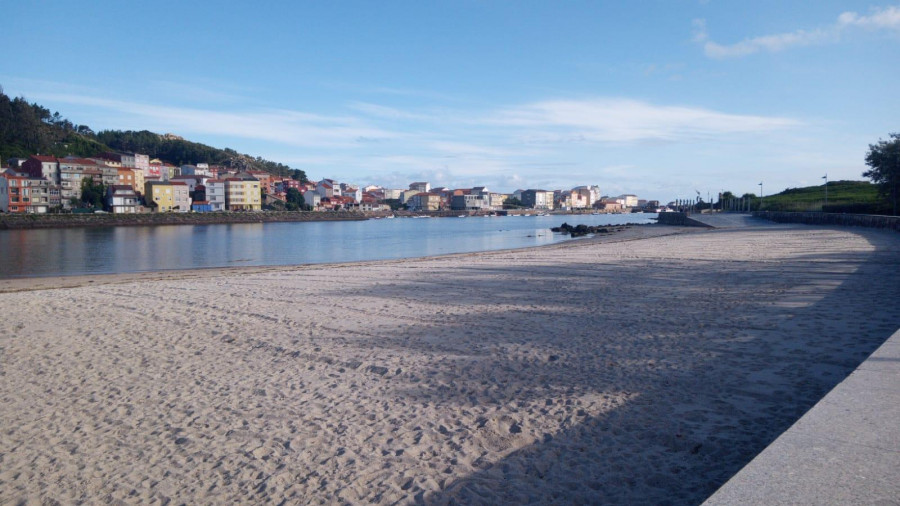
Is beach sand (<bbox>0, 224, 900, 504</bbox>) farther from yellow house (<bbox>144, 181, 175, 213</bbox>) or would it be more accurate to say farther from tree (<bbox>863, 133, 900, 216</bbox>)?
yellow house (<bbox>144, 181, 175, 213</bbox>)

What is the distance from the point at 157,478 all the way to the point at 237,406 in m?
1.29

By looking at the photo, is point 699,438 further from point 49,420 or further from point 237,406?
point 49,420

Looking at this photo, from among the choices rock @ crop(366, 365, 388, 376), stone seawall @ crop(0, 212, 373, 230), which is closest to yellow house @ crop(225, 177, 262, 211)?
stone seawall @ crop(0, 212, 373, 230)

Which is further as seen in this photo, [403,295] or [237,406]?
[403,295]

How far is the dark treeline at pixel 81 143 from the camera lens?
92.4 metres

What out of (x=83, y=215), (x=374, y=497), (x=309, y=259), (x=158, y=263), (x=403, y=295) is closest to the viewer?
(x=374, y=497)

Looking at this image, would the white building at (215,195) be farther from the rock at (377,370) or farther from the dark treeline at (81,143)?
the rock at (377,370)

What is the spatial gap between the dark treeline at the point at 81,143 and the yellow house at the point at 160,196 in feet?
73.2

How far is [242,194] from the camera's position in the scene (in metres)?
94.8

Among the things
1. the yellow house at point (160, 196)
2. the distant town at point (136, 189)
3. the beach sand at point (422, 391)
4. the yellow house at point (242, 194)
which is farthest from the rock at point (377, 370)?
the yellow house at point (242, 194)

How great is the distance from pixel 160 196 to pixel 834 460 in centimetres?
9367

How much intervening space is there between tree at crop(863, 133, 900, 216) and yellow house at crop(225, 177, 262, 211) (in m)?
83.3

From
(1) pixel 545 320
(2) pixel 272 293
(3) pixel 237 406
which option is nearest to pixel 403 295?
(2) pixel 272 293

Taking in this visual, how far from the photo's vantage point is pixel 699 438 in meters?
3.96
